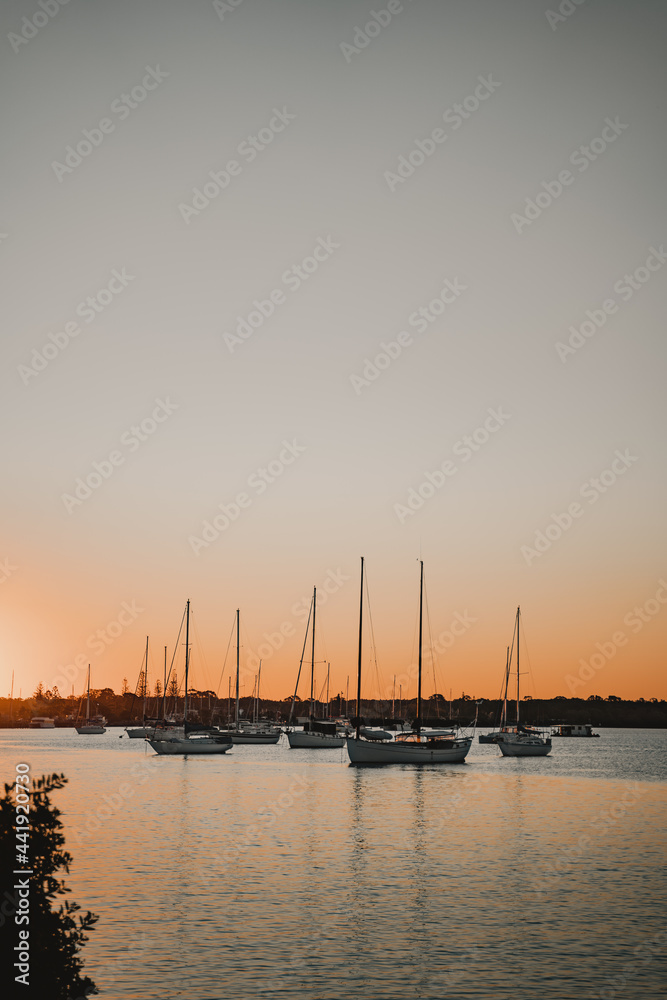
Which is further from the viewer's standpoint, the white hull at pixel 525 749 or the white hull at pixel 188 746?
the white hull at pixel 525 749

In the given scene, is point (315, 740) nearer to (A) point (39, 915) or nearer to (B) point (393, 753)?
(B) point (393, 753)

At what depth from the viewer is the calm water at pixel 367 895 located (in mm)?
20281

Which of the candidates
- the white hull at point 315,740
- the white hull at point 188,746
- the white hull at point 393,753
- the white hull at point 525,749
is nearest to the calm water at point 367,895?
the white hull at point 393,753

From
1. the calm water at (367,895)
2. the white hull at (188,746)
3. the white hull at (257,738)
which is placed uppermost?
the calm water at (367,895)

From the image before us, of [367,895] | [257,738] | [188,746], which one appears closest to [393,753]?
[188,746]

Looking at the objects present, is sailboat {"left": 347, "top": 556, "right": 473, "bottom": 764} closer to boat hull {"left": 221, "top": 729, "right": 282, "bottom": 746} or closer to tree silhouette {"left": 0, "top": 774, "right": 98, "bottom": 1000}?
boat hull {"left": 221, "top": 729, "right": 282, "bottom": 746}

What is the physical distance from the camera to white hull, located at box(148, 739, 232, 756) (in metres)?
109

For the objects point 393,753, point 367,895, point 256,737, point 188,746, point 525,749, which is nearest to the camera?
point 367,895

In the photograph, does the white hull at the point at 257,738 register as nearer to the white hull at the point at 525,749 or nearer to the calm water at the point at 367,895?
the white hull at the point at 525,749

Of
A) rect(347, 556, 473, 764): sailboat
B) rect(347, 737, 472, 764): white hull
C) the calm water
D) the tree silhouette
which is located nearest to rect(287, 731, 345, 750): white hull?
rect(347, 556, 473, 764): sailboat

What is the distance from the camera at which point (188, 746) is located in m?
109

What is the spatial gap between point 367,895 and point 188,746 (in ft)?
276

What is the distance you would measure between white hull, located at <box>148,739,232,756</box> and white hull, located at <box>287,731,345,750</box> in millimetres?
7837

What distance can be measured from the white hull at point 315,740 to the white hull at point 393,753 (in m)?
25.0
